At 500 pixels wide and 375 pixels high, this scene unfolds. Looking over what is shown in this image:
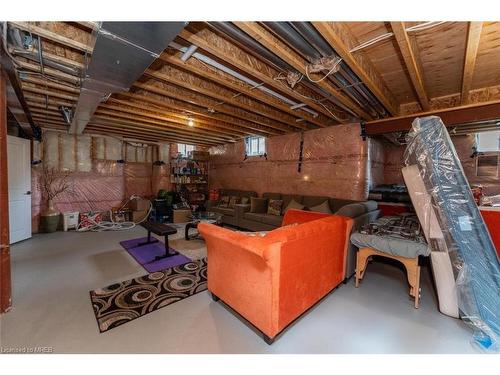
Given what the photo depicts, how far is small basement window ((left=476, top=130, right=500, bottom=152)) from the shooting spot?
3.85 m

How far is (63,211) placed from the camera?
5.08m

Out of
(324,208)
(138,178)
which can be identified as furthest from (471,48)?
(138,178)

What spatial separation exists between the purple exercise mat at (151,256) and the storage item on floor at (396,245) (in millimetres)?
2450

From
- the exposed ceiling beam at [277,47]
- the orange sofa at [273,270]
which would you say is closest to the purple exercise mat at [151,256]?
the orange sofa at [273,270]

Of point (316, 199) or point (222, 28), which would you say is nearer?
point (222, 28)

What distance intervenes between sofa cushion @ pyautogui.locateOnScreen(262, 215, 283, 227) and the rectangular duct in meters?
3.30

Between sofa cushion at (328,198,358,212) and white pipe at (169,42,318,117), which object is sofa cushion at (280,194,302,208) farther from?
white pipe at (169,42,318,117)

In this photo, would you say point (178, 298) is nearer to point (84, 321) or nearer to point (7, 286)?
point (84, 321)

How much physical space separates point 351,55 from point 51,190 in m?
6.61

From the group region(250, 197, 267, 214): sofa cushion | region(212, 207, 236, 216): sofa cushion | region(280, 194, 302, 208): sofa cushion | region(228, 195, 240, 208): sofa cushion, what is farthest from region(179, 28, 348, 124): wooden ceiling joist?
region(228, 195, 240, 208): sofa cushion

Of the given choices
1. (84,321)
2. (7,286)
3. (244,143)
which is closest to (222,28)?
(84,321)

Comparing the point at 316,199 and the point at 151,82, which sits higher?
the point at 151,82
